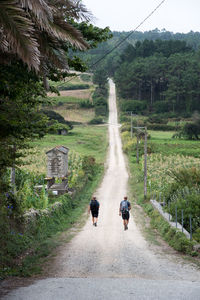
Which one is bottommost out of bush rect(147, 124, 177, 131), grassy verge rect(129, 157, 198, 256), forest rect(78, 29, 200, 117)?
grassy verge rect(129, 157, 198, 256)

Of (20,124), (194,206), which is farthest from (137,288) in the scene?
(194,206)

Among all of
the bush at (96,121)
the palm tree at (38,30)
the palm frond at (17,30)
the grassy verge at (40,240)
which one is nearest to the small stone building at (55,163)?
the grassy verge at (40,240)

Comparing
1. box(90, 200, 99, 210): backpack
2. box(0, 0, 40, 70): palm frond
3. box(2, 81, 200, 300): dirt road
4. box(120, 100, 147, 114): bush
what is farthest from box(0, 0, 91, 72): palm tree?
box(120, 100, 147, 114): bush

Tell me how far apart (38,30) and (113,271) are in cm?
725

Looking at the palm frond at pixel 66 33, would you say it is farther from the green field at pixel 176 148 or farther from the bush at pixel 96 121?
the bush at pixel 96 121

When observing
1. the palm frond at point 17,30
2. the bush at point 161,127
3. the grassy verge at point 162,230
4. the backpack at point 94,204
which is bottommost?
the grassy verge at point 162,230

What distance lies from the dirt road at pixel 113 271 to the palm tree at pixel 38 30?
16.3 ft

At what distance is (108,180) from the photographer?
4169 centimetres

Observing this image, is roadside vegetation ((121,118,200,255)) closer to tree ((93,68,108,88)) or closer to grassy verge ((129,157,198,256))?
grassy verge ((129,157,198,256))

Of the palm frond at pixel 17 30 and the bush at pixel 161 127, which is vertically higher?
the bush at pixel 161 127

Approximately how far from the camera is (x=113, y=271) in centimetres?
1098

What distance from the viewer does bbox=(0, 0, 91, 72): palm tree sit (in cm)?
645

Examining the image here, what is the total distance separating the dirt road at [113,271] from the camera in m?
7.90

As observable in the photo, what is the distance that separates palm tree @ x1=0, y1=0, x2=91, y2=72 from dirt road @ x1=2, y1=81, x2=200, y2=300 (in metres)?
4.97
